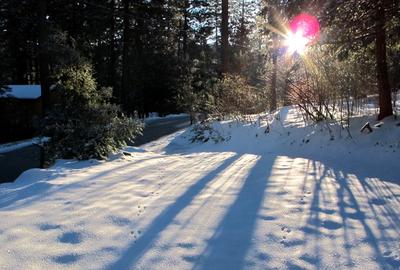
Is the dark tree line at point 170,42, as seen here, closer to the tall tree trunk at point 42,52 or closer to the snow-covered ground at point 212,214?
the tall tree trunk at point 42,52

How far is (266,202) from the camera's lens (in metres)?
5.28

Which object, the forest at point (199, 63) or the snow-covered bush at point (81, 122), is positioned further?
the snow-covered bush at point (81, 122)

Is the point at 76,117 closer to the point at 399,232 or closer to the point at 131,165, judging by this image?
the point at 131,165

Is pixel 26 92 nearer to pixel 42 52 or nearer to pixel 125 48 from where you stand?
pixel 42 52

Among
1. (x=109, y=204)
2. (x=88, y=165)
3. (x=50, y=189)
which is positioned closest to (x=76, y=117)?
(x=88, y=165)

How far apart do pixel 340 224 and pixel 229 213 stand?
1200 millimetres

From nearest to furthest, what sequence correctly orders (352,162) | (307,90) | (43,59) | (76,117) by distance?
(352,162) < (76,117) < (307,90) < (43,59)

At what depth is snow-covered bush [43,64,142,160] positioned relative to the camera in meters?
9.83

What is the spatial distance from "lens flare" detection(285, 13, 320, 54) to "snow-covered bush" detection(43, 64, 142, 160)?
14.4 ft

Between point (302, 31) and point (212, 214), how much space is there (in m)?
5.91

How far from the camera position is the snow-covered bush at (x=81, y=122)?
983cm

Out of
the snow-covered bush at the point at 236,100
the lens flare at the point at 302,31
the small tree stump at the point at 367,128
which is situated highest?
the lens flare at the point at 302,31

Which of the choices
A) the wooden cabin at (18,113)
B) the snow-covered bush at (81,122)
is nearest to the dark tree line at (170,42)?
the snow-covered bush at (81,122)

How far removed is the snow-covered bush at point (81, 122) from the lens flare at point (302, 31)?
14.4ft
